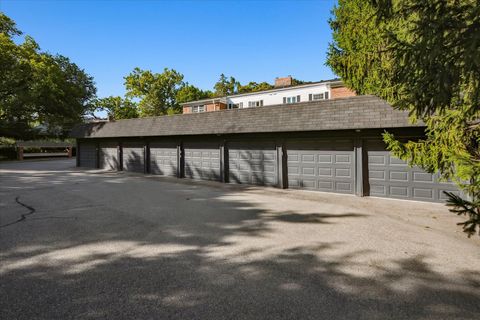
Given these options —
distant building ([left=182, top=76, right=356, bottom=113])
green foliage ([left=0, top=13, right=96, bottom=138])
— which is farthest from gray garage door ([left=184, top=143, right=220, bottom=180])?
green foliage ([left=0, top=13, right=96, bottom=138])

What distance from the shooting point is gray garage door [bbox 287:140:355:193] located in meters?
11.6

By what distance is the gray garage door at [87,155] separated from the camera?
944 inches

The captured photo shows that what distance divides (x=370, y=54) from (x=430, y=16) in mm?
12982

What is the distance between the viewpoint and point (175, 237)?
616 cm

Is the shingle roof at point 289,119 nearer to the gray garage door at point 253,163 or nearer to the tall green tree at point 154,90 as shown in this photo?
the gray garage door at point 253,163

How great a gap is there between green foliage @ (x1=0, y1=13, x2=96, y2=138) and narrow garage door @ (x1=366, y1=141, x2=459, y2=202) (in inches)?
1314

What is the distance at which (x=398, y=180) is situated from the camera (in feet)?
34.3

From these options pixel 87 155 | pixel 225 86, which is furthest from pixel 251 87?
pixel 87 155

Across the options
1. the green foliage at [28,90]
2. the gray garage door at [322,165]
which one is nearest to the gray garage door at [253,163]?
the gray garage door at [322,165]

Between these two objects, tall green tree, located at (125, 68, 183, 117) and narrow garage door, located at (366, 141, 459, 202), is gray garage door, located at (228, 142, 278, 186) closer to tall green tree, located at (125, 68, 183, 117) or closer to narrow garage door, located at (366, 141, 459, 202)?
narrow garage door, located at (366, 141, 459, 202)

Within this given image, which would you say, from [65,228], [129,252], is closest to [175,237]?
[129,252]

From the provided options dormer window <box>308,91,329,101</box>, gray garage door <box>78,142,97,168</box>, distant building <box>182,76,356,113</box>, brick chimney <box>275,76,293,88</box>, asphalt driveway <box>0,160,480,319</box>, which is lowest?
asphalt driveway <box>0,160,480,319</box>

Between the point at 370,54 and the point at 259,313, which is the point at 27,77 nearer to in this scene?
the point at 370,54

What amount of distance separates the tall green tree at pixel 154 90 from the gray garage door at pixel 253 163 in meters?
40.3
